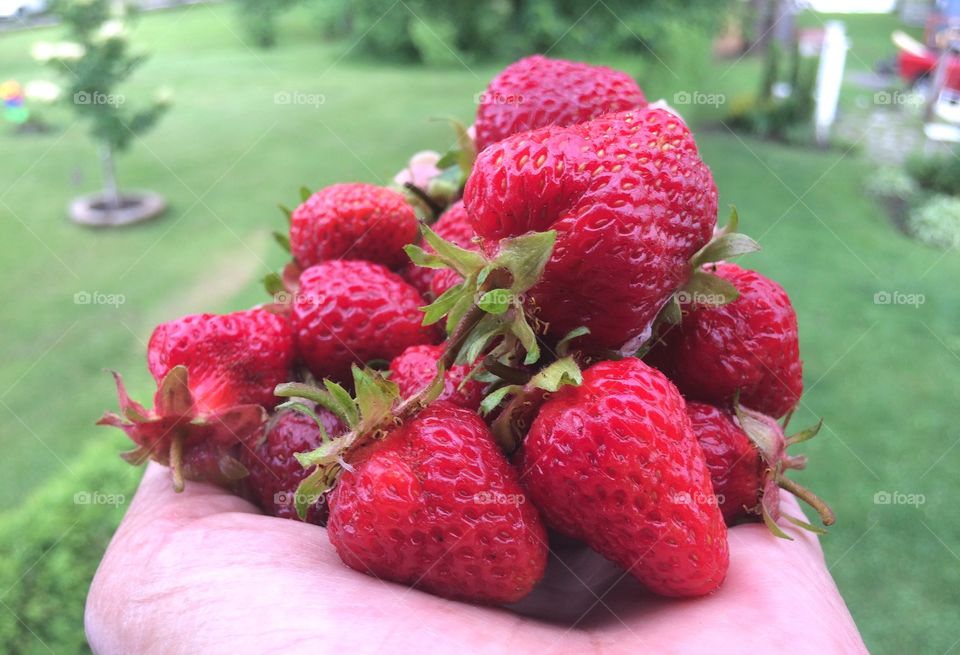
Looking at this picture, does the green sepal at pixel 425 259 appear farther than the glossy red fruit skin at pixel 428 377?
No

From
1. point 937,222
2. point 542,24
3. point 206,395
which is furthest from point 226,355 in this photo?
point 542,24

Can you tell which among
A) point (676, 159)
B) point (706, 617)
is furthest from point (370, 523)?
point (676, 159)

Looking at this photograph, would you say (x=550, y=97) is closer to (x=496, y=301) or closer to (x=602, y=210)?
(x=602, y=210)

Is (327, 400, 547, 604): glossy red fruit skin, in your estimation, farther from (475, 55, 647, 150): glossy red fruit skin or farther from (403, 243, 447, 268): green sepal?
(475, 55, 647, 150): glossy red fruit skin

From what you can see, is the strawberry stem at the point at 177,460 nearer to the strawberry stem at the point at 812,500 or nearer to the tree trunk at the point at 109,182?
the strawberry stem at the point at 812,500

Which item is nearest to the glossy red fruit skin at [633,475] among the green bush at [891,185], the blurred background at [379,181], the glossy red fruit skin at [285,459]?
the glossy red fruit skin at [285,459]
